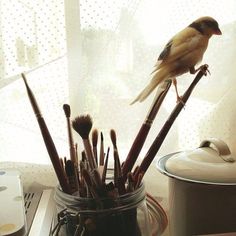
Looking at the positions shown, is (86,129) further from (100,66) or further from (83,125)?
(100,66)

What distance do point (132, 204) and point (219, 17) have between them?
397mm

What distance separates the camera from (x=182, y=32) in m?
0.63

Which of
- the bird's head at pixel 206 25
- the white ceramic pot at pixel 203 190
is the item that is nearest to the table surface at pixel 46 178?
the white ceramic pot at pixel 203 190

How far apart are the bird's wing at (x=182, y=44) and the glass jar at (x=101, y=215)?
256mm

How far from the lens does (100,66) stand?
2.18ft

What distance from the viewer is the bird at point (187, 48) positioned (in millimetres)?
622

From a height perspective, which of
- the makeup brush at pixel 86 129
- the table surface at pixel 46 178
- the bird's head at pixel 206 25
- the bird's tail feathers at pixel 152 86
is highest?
the bird's head at pixel 206 25

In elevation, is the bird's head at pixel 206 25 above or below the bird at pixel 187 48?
above

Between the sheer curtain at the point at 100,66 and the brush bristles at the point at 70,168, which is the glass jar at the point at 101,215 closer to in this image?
the brush bristles at the point at 70,168

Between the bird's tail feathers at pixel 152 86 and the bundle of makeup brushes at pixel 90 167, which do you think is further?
the bird's tail feathers at pixel 152 86

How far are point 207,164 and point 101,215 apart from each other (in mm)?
180

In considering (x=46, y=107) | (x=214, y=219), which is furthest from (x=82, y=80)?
(x=214, y=219)

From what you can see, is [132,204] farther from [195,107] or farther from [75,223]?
[195,107]

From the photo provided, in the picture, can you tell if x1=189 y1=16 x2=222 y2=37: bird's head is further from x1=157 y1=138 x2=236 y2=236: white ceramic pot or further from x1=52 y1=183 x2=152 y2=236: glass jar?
x1=52 y1=183 x2=152 y2=236: glass jar
